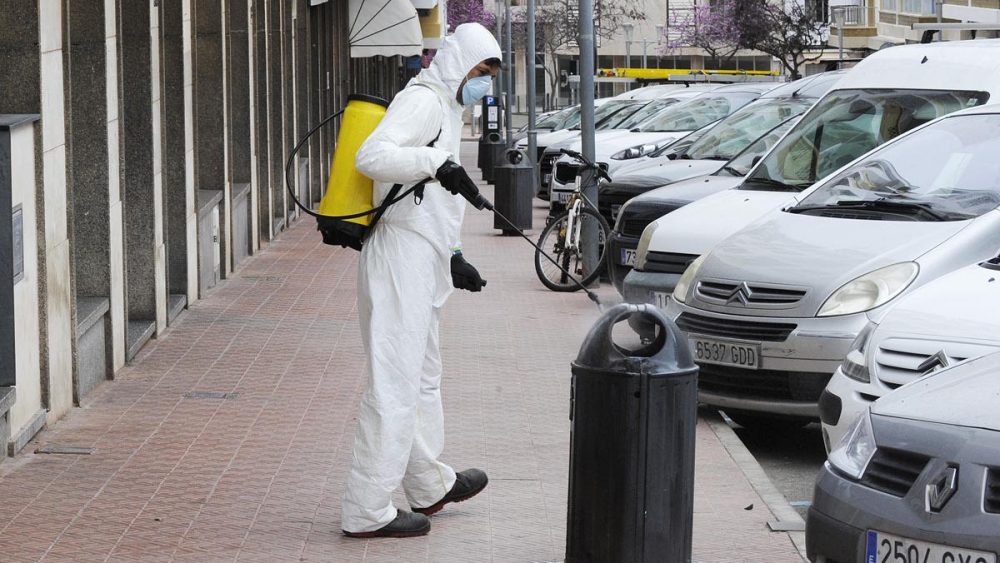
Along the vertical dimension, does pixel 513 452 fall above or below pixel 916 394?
below

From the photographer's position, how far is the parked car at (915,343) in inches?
262

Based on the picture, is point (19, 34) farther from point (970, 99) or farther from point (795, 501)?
point (970, 99)

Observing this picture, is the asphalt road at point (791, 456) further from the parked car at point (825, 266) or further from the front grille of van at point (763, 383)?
the front grille of van at point (763, 383)

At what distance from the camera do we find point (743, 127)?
51.5ft

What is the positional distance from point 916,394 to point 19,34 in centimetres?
473

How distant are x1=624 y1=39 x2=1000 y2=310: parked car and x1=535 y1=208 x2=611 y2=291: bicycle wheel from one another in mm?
3616

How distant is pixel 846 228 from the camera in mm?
8914

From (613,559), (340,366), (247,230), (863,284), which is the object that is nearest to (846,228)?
(863,284)

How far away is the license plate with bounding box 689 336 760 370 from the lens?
841 cm

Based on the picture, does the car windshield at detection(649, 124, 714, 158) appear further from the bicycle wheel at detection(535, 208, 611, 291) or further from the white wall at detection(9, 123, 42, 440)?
the white wall at detection(9, 123, 42, 440)

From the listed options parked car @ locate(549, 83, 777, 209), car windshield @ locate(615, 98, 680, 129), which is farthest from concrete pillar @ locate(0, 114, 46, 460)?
car windshield @ locate(615, 98, 680, 129)

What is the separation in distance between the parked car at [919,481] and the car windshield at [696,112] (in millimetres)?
16513

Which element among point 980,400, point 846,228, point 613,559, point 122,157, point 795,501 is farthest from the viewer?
point 122,157

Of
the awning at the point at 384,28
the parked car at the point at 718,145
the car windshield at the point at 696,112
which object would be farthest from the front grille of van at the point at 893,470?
the awning at the point at 384,28
